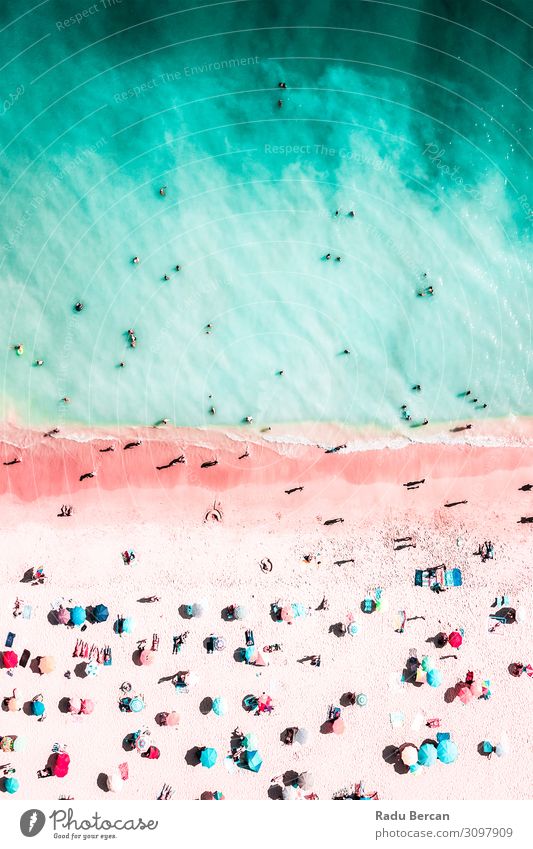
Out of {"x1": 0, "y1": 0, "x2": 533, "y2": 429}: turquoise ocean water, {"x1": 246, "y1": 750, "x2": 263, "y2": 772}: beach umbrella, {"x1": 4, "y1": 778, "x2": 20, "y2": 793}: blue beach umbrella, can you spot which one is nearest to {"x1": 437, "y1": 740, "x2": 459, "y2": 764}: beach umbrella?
{"x1": 246, "y1": 750, "x2": 263, "y2": 772}: beach umbrella

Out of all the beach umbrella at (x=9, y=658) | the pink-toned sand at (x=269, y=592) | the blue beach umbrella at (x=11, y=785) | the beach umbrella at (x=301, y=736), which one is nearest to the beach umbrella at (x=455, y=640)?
the pink-toned sand at (x=269, y=592)

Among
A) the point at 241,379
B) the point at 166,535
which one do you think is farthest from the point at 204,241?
the point at 166,535

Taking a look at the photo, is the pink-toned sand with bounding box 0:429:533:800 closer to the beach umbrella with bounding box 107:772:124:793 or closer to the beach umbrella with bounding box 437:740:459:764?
the beach umbrella with bounding box 107:772:124:793

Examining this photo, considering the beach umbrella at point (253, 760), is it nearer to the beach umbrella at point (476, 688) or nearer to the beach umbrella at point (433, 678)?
the beach umbrella at point (433, 678)

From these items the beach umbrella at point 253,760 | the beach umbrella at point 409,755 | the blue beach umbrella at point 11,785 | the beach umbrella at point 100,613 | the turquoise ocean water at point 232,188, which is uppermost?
the turquoise ocean water at point 232,188

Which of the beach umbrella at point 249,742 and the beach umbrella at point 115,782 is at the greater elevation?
the beach umbrella at point 249,742
